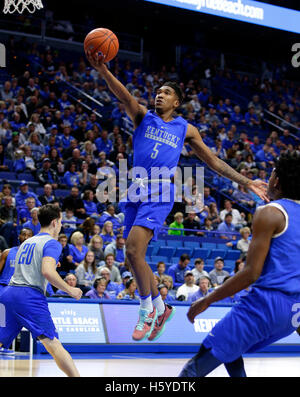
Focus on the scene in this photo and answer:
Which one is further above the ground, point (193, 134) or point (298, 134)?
point (298, 134)

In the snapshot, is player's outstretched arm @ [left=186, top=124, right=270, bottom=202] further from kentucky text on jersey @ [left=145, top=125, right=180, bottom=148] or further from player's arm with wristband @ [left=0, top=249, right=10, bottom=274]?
player's arm with wristband @ [left=0, top=249, right=10, bottom=274]

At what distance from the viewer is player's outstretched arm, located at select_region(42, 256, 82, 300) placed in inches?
225

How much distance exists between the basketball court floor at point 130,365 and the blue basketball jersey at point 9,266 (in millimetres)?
1147

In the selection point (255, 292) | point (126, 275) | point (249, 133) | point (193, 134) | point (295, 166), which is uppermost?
point (249, 133)

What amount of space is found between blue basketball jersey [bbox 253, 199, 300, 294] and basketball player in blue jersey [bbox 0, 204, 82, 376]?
2203 mm

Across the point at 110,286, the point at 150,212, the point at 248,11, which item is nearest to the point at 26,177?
the point at 110,286

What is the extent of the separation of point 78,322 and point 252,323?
7342mm

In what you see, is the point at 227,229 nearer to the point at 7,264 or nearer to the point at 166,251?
the point at 166,251

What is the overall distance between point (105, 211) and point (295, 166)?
10020 mm

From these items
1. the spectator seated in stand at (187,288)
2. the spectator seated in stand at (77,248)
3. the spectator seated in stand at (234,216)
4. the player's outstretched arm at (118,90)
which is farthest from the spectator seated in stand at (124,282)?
the player's outstretched arm at (118,90)

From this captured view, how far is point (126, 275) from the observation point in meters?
12.3

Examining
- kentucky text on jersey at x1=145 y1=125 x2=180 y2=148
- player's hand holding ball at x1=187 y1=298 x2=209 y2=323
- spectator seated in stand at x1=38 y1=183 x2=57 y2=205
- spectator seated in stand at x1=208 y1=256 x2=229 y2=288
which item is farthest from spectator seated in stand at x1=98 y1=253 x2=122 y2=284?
player's hand holding ball at x1=187 y1=298 x2=209 y2=323
